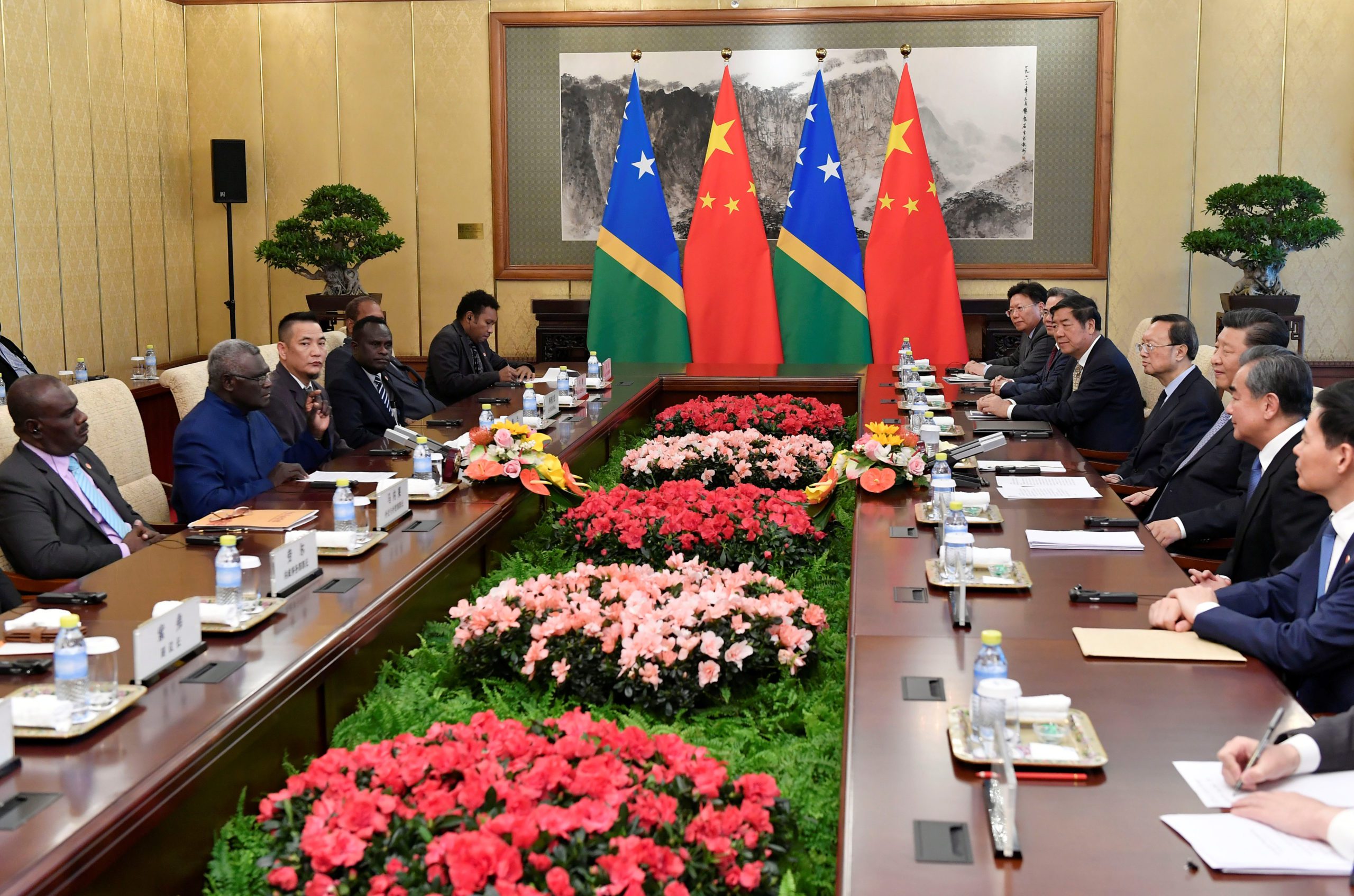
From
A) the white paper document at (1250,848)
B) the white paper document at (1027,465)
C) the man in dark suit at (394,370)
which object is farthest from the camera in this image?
the man in dark suit at (394,370)

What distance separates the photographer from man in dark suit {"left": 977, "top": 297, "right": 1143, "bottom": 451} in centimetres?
557

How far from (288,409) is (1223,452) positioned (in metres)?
3.48

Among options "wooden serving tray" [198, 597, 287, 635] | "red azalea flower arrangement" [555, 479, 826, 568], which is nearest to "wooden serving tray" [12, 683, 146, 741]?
"wooden serving tray" [198, 597, 287, 635]

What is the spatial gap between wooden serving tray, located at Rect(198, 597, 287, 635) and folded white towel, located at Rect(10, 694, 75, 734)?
1.40 feet

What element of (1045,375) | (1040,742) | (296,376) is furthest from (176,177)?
(1040,742)

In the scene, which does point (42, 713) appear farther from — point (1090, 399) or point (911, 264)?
point (911, 264)

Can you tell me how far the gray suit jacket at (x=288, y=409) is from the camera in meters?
4.93

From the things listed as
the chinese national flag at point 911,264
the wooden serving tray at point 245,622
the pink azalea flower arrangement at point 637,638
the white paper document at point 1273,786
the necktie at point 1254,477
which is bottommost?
the pink azalea flower arrangement at point 637,638

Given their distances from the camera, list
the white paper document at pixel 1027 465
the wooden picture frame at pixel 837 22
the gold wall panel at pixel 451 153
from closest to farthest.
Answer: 1. the white paper document at pixel 1027 465
2. the wooden picture frame at pixel 837 22
3. the gold wall panel at pixel 451 153

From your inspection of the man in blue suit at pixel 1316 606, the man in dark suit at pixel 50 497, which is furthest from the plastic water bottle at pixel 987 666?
the man in dark suit at pixel 50 497

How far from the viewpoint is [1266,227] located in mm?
7480

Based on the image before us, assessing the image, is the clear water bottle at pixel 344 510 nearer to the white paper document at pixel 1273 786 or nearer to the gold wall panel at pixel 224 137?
the white paper document at pixel 1273 786

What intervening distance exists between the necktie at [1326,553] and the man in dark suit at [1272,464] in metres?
0.61

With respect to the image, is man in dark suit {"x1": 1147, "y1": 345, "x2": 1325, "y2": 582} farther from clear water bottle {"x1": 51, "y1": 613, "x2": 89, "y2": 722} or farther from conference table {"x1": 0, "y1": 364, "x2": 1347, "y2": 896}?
clear water bottle {"x1": 51, "y1": 613, "x2": 89, "y2": 722}
